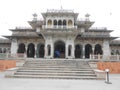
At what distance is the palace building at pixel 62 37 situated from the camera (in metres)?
27.1

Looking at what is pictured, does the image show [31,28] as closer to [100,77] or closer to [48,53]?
[48,53]

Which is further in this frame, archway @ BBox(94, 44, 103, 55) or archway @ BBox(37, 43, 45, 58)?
archway @ BBox(94, 44, 103, 55)

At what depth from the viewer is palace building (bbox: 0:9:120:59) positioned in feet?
88.9

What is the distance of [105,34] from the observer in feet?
101

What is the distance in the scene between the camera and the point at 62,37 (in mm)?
27328

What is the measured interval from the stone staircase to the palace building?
855 centimetres

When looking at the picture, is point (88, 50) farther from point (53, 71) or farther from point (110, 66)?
point (53, 71)

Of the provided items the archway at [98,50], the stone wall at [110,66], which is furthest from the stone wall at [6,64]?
the archway at [98,50]

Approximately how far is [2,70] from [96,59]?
11.1 metres

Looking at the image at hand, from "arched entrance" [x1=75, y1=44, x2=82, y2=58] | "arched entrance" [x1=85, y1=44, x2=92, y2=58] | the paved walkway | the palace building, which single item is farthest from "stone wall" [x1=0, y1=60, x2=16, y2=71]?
"arched entrance" [x1=85, y1=44, x2=92, y2=58]

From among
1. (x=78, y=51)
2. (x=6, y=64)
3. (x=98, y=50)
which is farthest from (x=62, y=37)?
(x=6, y=64)

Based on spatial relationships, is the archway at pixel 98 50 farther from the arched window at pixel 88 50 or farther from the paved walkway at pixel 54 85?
the paved walkway at pixel 54 85

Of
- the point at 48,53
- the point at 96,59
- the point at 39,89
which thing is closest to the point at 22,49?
the point at 48,53

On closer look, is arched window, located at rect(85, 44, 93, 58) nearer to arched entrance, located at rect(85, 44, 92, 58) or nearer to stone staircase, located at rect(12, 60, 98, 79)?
arched entrance, located at rect(85, 44, 92, 58)
